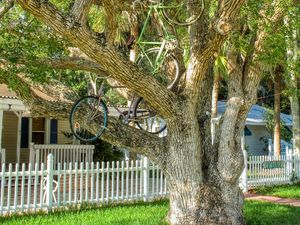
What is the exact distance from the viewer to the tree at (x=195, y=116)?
7.30 m

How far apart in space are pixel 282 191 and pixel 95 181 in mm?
5990

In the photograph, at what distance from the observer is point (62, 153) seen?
16.0 meters

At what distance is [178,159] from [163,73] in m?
2.43

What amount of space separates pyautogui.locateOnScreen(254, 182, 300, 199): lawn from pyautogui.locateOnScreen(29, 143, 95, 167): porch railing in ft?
20.4

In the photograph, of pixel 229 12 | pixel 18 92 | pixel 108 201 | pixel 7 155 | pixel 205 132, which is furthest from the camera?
pixel 7 155

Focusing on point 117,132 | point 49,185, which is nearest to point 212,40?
point 117,132

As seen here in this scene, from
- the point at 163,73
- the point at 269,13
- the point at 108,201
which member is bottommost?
the point at 108,201

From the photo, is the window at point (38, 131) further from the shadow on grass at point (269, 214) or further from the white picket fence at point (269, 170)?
the shadow on grass at point (269, 214)

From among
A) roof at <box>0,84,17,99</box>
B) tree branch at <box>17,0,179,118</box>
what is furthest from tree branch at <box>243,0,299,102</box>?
roof at <box>0,84,17,99</box>

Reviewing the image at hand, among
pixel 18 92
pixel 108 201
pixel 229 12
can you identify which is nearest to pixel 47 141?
pixel 108 201

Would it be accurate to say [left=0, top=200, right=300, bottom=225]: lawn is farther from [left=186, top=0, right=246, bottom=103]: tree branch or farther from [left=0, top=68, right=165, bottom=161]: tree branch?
[left=186, top=0, right=246, bottom=103]: tree branch

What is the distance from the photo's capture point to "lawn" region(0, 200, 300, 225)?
8.61 m

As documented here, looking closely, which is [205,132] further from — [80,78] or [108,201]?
[80,78]

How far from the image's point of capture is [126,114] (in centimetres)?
969
